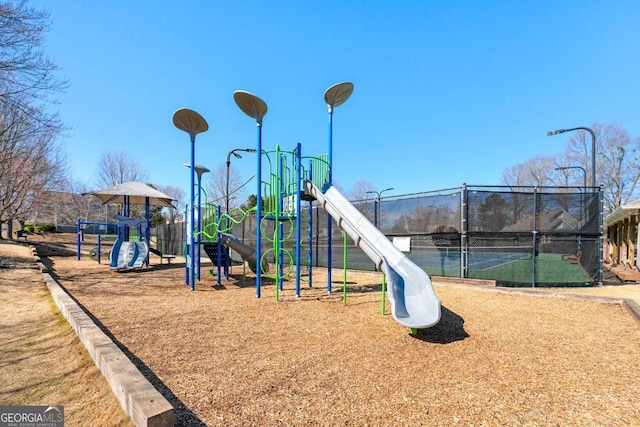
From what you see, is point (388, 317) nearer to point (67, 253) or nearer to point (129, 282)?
point (129, 282)

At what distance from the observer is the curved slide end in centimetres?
411

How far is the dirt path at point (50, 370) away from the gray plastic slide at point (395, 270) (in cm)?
309

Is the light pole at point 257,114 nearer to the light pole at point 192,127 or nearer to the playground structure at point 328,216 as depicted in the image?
the playground structure at point 328,216

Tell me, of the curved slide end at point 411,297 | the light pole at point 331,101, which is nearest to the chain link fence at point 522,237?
the light pole at point 331,101

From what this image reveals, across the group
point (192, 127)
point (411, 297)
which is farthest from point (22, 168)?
point (411, 297)

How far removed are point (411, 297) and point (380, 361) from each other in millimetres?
1631

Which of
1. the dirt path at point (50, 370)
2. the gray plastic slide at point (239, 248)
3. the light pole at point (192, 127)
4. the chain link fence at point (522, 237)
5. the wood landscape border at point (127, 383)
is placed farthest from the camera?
the gray plastic slide at point (239, 248)

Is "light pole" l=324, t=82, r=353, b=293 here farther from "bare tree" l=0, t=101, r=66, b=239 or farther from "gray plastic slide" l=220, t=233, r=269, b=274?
"bare tree" l=0, t=101, r=66, b=239

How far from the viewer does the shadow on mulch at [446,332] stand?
4117mm

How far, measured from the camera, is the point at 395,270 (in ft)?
18.1

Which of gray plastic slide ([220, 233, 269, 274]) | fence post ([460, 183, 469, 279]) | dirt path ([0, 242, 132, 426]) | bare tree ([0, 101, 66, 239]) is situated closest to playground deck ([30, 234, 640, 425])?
dirt path ([0, 242, 132, 426])

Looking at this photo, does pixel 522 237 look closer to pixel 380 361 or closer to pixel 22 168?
pixel 380 361

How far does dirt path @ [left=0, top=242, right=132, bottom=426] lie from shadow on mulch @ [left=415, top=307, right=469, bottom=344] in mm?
3335

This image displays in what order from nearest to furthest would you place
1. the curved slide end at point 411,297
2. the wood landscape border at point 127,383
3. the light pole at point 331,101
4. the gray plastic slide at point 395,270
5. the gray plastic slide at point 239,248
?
the wood landscape border at point 127,383 < the curved slide end at point 411,297 < the gray plastic slide at point 395,270 < the light pole at point 331,101 < the gray plastic slide at point 239,248
